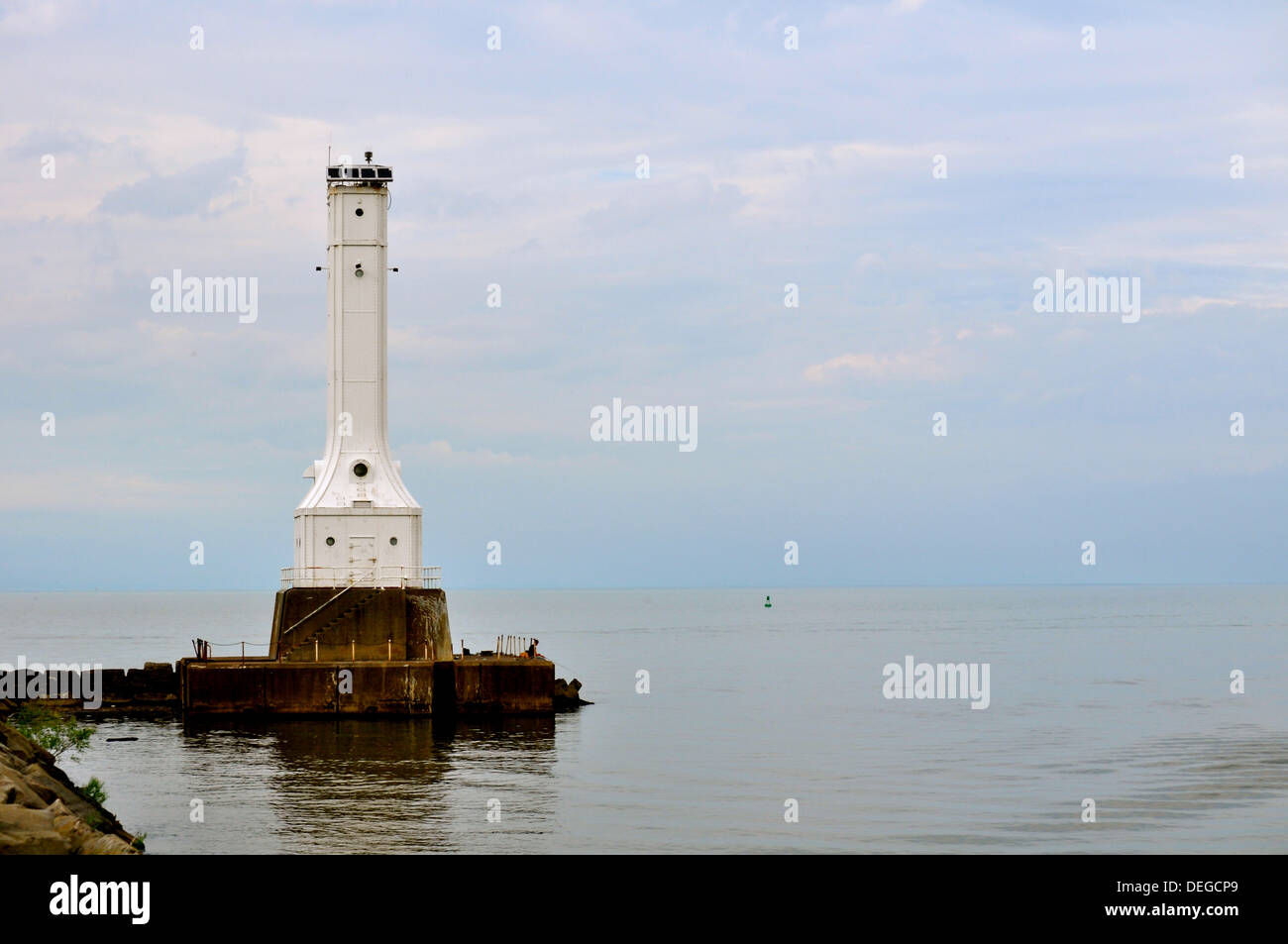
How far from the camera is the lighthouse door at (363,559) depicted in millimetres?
45000

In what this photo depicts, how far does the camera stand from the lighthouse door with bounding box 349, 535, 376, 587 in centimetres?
4500

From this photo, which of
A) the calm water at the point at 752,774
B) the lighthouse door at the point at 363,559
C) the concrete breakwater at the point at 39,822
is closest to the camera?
the concrete breakwater at the point at 39,822

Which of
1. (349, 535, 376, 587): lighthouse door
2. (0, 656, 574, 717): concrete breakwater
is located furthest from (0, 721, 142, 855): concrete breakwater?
(349, 535, 376, 587): lighthouse door

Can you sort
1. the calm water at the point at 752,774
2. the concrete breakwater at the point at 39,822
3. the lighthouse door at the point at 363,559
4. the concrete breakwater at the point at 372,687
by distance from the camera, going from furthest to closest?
the lighthouse door at the point at 363,559 → the concrete breakwater at the point at 372,687 → the calm water at the point at 752,774 → the concrete breakwater at the point at 39,822

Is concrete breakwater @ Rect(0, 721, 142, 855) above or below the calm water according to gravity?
above

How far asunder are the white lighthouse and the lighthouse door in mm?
29

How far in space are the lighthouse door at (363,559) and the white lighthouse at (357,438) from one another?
0.03 meters

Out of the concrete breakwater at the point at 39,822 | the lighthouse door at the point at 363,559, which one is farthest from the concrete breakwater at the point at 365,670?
the concrete breakwater at the point at 39,822

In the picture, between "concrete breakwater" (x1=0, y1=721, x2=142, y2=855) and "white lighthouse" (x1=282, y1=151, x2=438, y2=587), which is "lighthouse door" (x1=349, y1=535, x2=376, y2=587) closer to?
"white lighthouse" (x1=282, y1=151, x2=438, y2=587)

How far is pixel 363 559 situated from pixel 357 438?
153 inches

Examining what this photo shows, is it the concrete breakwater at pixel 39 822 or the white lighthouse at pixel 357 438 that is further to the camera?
the white lighthouse at pixel 357 438

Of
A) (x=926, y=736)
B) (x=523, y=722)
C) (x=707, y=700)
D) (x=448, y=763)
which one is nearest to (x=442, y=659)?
(x=523, y=722)

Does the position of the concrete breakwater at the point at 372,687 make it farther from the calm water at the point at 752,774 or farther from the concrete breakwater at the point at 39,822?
the concrete breakwater at the point at 39,822
